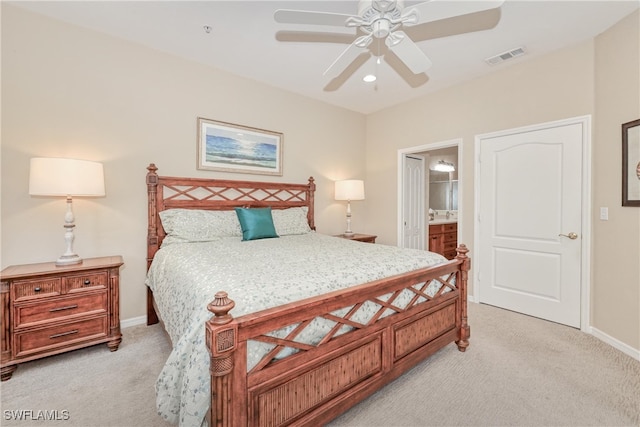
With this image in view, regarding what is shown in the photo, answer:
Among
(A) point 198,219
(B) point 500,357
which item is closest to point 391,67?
(A) point 198,219

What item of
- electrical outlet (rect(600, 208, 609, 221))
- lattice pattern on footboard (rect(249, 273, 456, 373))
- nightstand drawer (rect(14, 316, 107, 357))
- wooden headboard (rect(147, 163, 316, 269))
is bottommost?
nightstand drawer (rect(14, 316, 107, 357))

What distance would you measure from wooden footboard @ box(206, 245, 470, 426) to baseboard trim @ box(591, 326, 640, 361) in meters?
1.57

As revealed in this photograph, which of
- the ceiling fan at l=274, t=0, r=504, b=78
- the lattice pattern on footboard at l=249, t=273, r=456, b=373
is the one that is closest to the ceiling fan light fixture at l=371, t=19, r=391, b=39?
the ceiling fan at l=274, t=0, r=504, b=78

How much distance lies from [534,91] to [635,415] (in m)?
2.94

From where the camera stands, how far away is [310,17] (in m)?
1.75

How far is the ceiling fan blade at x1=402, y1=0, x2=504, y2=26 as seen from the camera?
5.12ft

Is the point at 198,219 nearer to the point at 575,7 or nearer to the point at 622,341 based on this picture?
the point at 575,7

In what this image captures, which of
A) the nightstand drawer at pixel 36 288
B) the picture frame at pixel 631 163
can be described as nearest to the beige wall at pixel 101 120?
the nightstand drawer at pixel 36 288

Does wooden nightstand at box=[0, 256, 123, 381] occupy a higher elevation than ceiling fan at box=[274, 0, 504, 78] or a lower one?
lower

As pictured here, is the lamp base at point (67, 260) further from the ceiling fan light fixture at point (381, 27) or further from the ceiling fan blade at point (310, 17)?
the ceiling fan light fixture at point (381, 27)

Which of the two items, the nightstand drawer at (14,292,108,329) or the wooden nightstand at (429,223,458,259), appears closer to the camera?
the nightstand drawer at (14,292,108,329)

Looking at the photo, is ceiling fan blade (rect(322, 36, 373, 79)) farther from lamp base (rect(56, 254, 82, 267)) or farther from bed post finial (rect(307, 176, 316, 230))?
lamp base (rect(56, 254, 82, 267))

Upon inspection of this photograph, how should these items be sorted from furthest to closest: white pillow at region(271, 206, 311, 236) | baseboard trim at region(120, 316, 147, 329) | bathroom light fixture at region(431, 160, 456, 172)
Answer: bathroom light fixture at region(431, 160, 456, 172)
white pillow at region(271, 206, 311, 236)
baseboard trim at region(120, 316, 147, 329)

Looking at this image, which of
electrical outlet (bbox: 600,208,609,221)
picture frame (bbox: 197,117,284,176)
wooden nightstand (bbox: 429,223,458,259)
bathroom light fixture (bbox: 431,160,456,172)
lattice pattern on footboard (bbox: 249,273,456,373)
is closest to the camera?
lattice pattern on footboard (bbox: 249,273,456,373)
